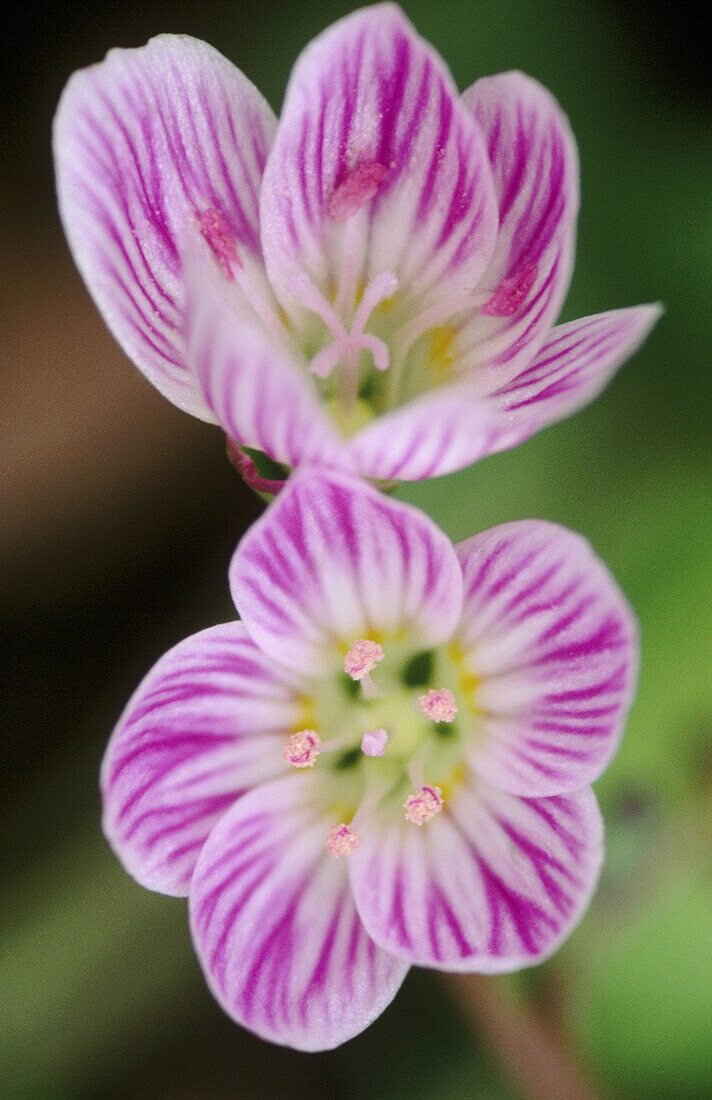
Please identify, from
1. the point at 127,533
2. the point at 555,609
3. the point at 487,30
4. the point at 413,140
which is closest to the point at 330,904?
the point at 555,609

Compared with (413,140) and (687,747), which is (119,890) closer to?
(687,747)

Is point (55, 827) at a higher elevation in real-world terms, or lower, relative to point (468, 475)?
lower

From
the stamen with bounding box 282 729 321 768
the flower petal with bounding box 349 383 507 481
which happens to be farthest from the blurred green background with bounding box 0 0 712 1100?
the flower petal with bounding box 349 383 507 481

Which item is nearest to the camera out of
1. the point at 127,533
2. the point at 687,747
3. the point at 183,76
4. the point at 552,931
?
the point at 552,931

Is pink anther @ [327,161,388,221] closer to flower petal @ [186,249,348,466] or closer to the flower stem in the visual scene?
flower petal @ [186,249,348,466]

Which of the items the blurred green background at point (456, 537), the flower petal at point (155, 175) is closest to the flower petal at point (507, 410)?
the flower petal at point (155, 175)
